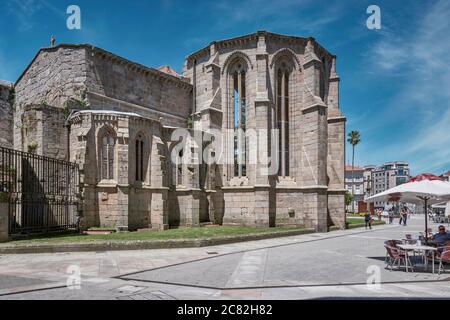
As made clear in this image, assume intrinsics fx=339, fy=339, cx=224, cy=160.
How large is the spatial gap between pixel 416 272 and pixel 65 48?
70.9 ft

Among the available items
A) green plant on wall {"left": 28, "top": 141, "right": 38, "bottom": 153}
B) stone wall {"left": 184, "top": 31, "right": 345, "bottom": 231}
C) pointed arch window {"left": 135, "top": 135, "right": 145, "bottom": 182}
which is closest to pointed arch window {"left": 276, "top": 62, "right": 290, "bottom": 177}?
stone wall {"left": 184, "top": 31, "right": 345, "bottom": 231}

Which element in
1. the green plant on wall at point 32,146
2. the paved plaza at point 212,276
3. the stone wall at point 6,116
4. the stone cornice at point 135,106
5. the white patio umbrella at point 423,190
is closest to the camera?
the paved plaza at point 212,276

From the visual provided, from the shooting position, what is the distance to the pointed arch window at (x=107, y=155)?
18.1 meters

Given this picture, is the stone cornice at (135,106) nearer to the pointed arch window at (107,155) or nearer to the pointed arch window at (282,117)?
the pointed arch window at (107,155)

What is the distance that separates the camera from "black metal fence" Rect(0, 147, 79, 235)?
15297 mm

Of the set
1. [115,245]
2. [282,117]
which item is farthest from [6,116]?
[282,117]

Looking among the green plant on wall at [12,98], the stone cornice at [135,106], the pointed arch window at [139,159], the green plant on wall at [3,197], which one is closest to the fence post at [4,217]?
the green plant on wall at [3,197]

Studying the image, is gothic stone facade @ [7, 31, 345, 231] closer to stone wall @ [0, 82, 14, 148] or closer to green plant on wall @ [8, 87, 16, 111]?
green plant on wall @ [8, 87, 16, 111]

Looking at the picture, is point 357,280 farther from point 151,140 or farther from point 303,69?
point 303,69

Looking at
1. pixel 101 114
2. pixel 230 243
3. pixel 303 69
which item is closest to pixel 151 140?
pixel 101 114

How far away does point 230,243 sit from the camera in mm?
14805

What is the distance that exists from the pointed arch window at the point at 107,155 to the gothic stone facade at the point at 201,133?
2.1 inches

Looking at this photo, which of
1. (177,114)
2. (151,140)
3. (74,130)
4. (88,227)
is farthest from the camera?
(177,114)

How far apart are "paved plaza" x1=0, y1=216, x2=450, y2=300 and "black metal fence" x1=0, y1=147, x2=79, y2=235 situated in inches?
→ 204
